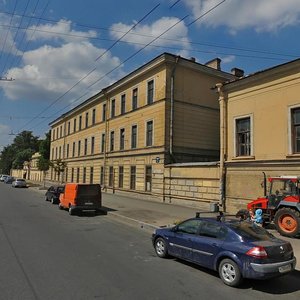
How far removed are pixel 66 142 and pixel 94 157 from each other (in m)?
15.4

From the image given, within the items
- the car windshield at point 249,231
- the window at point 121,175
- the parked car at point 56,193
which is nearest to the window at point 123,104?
the window at point 121,175

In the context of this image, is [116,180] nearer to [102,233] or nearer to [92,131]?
[92,131]

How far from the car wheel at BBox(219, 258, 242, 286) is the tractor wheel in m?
6.58

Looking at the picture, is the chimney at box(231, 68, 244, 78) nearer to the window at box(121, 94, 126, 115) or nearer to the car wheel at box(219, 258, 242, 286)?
the window at box(121, 94, 126, 115)

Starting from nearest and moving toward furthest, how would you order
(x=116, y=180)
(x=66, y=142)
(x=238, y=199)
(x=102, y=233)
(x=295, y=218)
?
(x=295, y=218)
(x=102, y=233)
(x=238, y=199)
(x=116, y=180)
(x=66, y=142)

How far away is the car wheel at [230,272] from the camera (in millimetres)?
7745

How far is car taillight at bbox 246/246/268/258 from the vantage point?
24.9ft

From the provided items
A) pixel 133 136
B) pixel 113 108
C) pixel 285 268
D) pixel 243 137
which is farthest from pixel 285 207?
pixel 113 108

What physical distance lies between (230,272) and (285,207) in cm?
745

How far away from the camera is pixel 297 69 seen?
714 inches

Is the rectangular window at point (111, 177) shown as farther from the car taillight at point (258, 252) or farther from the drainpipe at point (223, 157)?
the car taillight at point (258, 252)

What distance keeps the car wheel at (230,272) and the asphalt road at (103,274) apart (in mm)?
157

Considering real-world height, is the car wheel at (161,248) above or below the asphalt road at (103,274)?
above

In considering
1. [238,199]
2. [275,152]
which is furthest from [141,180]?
[275,152]
